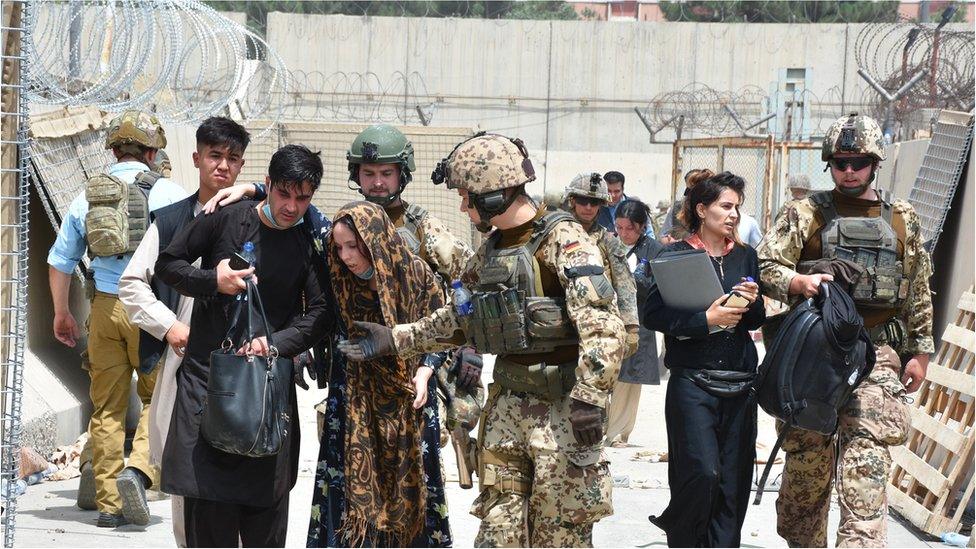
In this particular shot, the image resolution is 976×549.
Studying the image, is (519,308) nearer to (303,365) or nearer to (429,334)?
(429,334)

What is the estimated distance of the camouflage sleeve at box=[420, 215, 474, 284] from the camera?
5.33m

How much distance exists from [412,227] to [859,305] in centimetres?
194

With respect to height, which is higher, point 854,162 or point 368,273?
point 854,162

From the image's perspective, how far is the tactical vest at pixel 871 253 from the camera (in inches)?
205

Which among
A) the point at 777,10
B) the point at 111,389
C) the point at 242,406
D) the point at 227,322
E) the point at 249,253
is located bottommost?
the point at 111,389

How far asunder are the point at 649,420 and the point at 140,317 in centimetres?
640

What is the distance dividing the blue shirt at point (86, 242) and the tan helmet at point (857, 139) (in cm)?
326

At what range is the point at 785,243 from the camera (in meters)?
5.31

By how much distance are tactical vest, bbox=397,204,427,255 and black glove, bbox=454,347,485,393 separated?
0.49 m

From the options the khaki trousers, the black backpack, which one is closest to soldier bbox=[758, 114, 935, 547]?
the black backpack

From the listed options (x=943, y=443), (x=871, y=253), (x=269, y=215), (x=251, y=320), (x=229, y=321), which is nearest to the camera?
(x=251, y=320)

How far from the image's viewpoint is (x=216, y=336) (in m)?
4.29

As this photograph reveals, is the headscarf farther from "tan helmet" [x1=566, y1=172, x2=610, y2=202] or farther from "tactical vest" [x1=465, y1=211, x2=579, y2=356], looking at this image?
"tan helmet" [x1=566, y1=172, x2=610, y2=202]

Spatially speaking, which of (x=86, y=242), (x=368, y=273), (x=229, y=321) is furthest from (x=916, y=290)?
(x=86, y=242)
